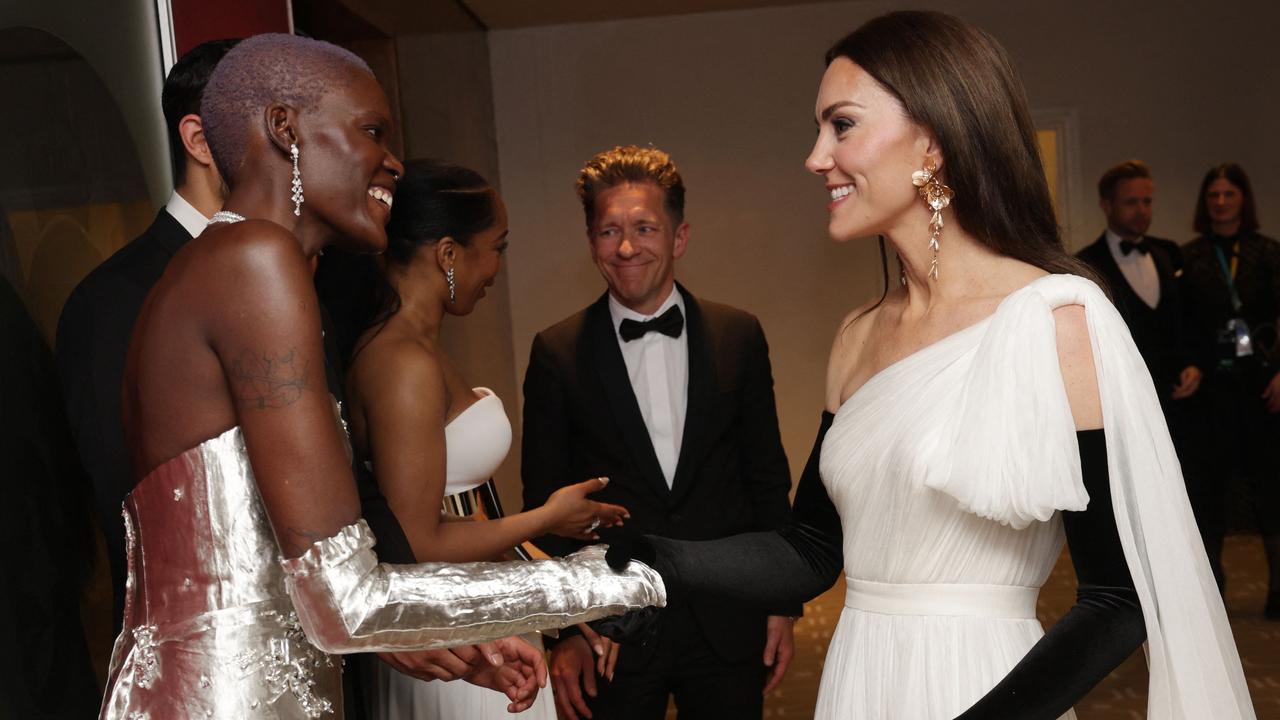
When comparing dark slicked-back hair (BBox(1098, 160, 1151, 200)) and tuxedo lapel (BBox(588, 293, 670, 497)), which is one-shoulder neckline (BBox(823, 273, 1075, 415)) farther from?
dark slicked-back hair (BBox(1098, 160, 1151, 200))

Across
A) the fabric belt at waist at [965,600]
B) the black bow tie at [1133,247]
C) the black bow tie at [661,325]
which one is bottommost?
the fabric belt at waist at [965,600]

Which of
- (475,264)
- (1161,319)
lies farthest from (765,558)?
(1161,319)

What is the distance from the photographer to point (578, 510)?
8.08 feet

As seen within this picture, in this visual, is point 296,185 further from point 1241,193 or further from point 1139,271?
point 1241,193

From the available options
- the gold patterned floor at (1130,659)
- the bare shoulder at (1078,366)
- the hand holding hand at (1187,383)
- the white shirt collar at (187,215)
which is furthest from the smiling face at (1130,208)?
the white shirt collar at (187,215)

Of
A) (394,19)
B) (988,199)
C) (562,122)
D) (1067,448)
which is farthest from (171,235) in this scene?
(562,122)

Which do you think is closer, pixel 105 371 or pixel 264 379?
pixel 264 379

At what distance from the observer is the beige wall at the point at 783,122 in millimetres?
7855

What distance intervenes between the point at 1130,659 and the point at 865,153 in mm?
4431

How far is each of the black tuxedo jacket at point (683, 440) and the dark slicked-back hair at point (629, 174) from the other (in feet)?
1.02

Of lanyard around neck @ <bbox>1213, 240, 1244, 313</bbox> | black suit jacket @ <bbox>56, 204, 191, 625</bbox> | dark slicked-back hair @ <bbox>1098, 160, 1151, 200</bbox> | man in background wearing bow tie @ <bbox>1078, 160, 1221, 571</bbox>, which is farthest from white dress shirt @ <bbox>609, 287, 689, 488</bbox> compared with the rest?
lanyard around neck @ <bbox>1213, 240, 1244, 313</bbox>

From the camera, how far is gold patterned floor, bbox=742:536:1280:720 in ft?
14.5

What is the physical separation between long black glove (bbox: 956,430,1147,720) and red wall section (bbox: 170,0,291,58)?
2262 mm

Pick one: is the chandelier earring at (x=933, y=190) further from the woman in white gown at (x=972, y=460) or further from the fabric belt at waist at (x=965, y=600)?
the fabric belt at waist at (x=965, y=600)
